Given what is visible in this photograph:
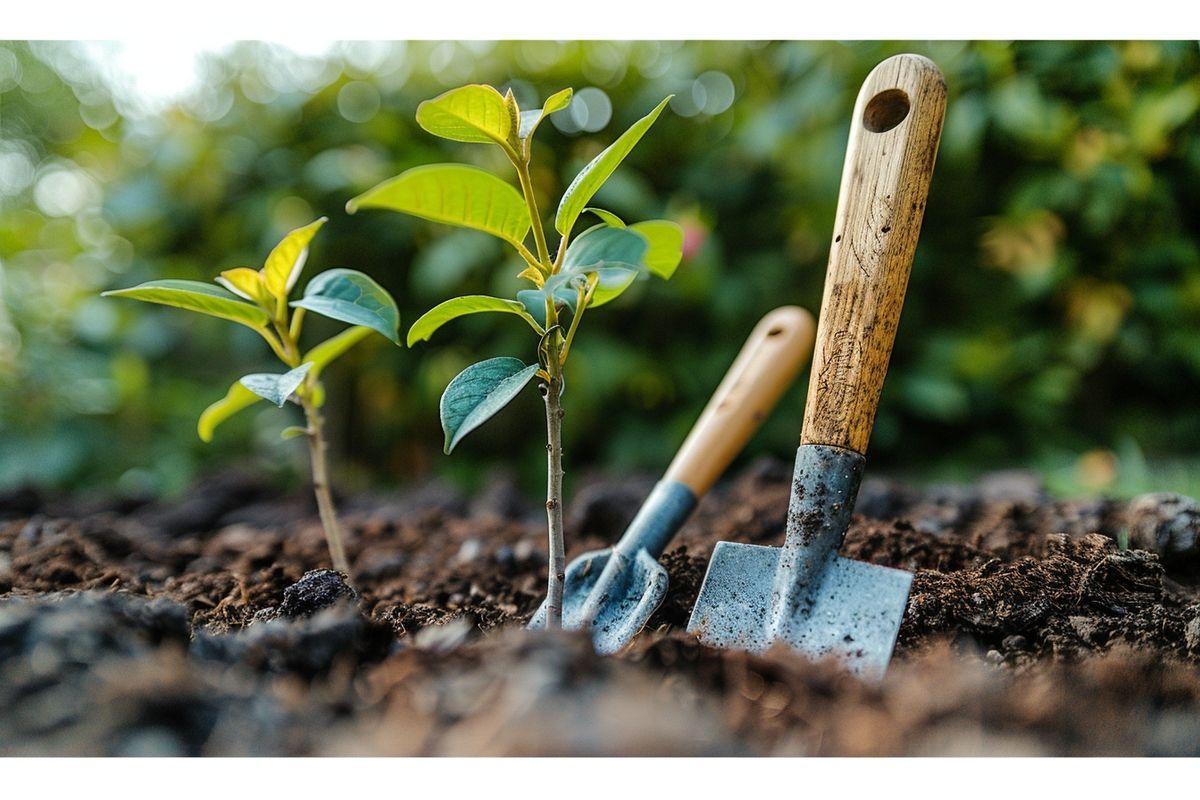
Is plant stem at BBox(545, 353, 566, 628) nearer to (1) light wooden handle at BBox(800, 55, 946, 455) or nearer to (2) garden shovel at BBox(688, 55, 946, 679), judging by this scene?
(2) garden shovel at BBox(688, 55, 946, 679)

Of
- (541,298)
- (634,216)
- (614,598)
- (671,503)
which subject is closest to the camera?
(541,298)

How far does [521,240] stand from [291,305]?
0.81 ft

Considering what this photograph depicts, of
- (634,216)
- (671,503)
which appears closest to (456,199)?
(671,503)

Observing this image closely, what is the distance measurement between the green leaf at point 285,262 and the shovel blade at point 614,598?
0.46 m

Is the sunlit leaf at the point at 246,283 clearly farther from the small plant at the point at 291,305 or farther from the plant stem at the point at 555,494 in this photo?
the plant stem at the point at 555,494

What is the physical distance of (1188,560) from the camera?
0.98m

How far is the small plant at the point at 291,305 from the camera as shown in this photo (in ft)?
2.48

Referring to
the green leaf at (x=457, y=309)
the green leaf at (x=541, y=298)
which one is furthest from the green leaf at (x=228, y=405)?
the green leaf at (x=541, y=298)

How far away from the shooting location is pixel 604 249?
25.4 inches

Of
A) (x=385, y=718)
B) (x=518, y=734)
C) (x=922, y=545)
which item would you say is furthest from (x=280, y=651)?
(x=922, y=545)

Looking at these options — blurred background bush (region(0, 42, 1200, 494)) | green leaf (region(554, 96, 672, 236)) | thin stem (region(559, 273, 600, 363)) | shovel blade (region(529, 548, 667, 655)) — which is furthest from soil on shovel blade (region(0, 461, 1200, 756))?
blurred background bush (region(0, 42, 1200, 494))

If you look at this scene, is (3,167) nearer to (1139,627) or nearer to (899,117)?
(899,117)

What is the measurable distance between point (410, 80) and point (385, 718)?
2.10 meters

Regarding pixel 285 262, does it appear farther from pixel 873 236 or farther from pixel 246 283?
pixel 873 236
